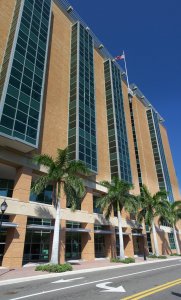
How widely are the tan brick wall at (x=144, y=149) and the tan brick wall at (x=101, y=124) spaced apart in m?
16.0

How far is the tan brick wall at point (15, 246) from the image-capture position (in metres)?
21.2

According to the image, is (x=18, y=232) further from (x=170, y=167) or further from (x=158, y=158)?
(x=170, y=167)

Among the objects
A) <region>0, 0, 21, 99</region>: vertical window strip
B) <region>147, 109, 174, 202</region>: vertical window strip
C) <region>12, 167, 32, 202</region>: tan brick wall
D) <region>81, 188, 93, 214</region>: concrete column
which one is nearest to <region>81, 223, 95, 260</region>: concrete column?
<region>81, 188, 93, 214</region>: concrete column

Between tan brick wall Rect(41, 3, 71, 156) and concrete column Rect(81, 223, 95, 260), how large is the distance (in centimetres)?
1150

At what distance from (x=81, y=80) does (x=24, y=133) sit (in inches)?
777

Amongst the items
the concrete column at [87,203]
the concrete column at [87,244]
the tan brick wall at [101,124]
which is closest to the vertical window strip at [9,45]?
the concrete column at [87,203]

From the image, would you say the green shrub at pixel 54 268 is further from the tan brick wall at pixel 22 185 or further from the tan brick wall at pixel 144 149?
the tan brick wall at pixel 144 149

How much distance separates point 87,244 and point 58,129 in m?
16.7

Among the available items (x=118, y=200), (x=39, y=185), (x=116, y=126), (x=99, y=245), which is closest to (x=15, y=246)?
(x=39, y=185)

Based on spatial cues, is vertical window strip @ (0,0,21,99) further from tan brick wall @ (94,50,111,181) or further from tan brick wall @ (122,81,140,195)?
tan brick wall @ (122,81,140,195)

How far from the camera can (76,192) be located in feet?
77.2

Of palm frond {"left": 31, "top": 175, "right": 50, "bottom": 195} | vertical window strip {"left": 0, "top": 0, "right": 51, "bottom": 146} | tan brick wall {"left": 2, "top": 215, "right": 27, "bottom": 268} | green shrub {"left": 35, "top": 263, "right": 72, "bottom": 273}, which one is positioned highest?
vertical window strip {"left": 0, "top": 0, "right": 51, "bottom": 146}

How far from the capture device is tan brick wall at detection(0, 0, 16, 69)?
29.4 metres

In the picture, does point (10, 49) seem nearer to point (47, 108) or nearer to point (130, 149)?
point (47, 108)
